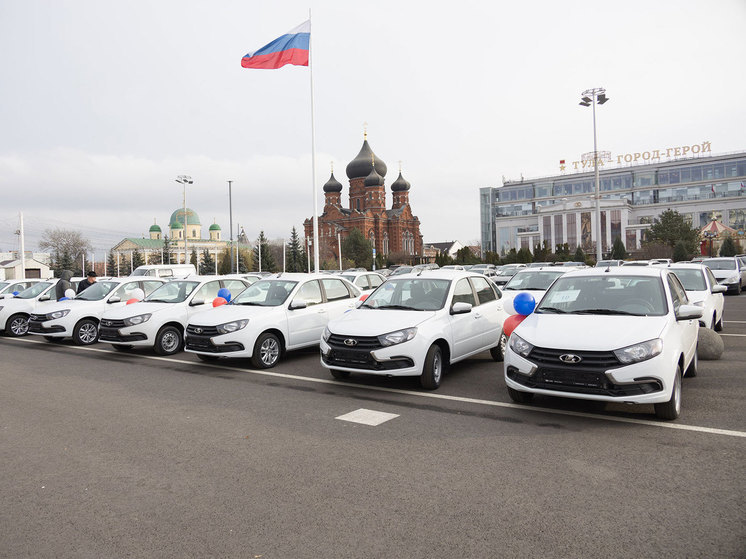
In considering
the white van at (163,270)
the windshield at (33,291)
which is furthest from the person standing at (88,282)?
the white van at (163,270)

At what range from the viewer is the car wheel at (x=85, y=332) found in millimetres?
13453

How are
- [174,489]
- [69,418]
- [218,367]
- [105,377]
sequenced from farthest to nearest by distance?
[218,367], [105,377], [69,418], [174,489]

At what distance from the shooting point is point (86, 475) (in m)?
4.74

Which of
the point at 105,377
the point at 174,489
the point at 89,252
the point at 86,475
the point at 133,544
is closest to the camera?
the point at 133,544

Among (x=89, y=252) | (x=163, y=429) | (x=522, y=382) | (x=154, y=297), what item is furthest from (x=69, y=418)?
(x=89, y=252)

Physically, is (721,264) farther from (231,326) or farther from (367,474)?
(367,474)

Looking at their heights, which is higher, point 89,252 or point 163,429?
point 89,252

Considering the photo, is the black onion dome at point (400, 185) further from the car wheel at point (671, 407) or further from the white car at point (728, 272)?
the car wheel at point (671, 407)

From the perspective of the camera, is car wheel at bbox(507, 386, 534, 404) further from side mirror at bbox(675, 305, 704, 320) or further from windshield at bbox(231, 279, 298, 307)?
windshield at bbox(231, 279, 298, 307)

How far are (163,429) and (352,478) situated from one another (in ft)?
8.67

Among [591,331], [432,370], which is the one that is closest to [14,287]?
[432,370]

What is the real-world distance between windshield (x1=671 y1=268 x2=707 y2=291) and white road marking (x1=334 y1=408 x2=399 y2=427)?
8.62m

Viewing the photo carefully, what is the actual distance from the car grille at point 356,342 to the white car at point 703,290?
6988 millimetres

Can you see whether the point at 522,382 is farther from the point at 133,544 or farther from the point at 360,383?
the point at 133,544
